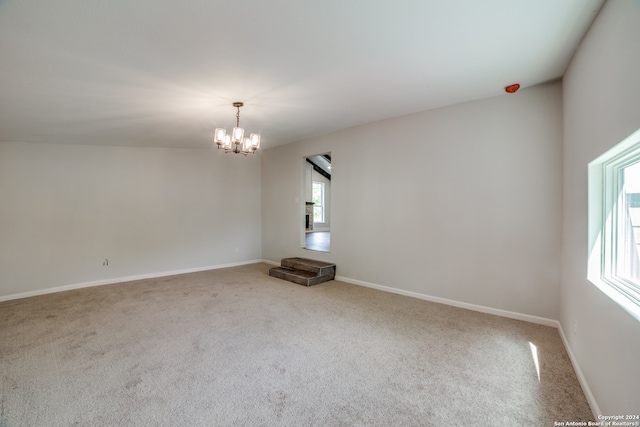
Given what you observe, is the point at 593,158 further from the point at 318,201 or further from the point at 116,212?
the point at 318,201

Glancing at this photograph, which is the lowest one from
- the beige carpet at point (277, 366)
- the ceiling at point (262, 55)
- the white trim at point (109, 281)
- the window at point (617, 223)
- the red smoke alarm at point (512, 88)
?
the beige carpet at point (277, 366)

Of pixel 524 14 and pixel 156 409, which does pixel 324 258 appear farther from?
pixel 524 14

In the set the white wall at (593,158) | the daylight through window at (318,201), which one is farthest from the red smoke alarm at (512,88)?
the daylight through window at (318,201)

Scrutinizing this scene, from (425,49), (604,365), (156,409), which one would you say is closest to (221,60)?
(425,49)

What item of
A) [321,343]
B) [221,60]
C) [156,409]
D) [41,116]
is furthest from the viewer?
[41,116]

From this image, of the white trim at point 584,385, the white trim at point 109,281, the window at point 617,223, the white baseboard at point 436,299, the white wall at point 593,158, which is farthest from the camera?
the white trim at point 109,281

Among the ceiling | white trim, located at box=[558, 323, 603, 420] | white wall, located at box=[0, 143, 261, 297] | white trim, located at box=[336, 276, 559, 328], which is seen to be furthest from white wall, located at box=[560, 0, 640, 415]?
white wall, located at box=[0, 143, 261, 297]

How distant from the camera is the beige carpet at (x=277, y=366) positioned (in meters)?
1.74

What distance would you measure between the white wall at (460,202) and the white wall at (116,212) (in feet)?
8.26

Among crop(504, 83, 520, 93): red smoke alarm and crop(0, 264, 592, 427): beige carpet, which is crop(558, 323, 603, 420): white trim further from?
crop(504, 83, 520, 93): red smoke alarm

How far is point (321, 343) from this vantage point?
265cm

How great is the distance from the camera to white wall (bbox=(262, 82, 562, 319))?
9.93ft

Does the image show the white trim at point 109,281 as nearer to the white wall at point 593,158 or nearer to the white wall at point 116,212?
the white wall at point 116,212

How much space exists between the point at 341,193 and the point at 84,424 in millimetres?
3995
